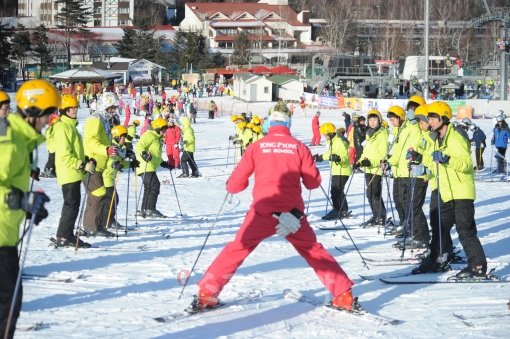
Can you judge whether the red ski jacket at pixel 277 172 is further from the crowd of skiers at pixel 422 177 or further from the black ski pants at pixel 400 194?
the black ski pants at pixel 400 194

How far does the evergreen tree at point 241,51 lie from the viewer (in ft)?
282

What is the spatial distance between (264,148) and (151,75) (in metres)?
69.3

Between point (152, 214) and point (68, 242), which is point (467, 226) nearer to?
point (68, 242)

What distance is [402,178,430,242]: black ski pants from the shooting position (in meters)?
9.24

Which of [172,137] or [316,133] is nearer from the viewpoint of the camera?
[172,137]

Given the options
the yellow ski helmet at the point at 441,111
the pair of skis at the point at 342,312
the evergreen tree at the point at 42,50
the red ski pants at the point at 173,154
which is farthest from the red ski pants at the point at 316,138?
the evergreen tree at the point at 42,50

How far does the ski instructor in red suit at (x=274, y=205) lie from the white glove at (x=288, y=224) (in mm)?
10

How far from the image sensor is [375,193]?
A: 11.3 metres

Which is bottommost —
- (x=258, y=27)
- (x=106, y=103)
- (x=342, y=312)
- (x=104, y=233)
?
(x=342, y=312)

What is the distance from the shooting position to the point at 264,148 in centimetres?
591

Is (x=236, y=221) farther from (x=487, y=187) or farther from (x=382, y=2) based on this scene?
(x=382, y=2)

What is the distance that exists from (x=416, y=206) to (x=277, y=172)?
380 cm

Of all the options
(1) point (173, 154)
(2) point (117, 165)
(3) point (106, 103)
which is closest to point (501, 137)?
(1) point (173, 154)

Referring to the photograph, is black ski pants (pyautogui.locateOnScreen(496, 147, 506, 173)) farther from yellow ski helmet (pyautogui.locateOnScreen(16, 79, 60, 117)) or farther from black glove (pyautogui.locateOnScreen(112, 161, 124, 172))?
yellow ski helmet (pyautogui.locateOnScreen(16, 79, 60, 117))
